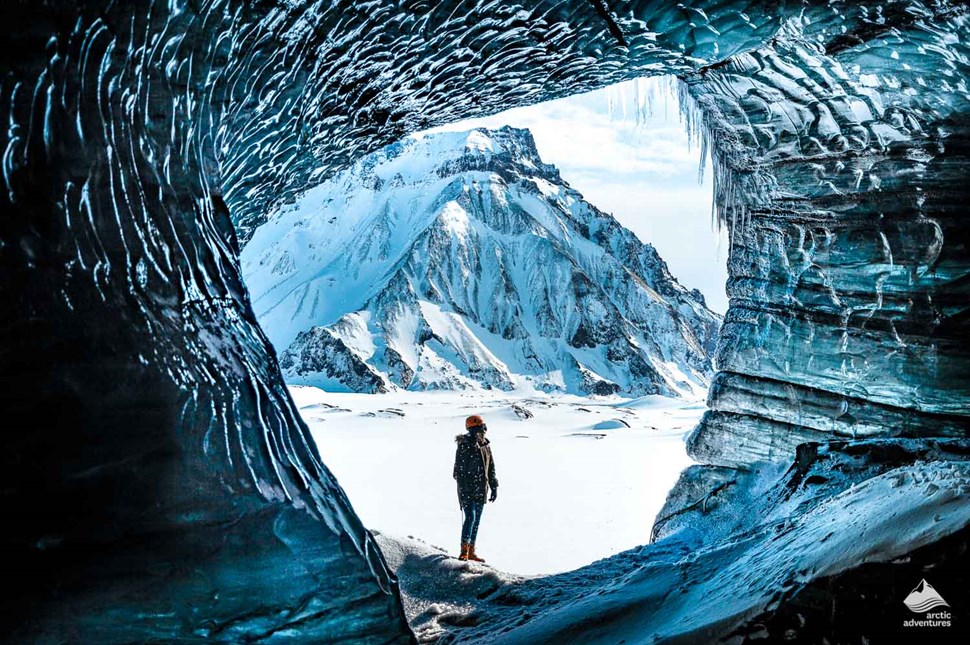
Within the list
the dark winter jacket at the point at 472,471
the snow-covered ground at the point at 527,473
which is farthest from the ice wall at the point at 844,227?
the snow-covered ground at the point at 527,473

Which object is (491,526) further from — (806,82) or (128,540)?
(128,540)

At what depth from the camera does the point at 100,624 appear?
1.84m

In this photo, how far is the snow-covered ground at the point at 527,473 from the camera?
790 centimetres

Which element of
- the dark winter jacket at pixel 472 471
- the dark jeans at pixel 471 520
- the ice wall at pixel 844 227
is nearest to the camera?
the ice wall at pixel 844 227

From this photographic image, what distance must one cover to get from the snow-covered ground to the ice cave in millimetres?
3149

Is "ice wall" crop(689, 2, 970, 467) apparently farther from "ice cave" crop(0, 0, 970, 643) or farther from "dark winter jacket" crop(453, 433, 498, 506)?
"dark winter jacket" crop(453, 433, 498, 506)

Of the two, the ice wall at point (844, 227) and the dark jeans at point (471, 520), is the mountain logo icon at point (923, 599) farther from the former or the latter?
the dark jeans at point (471, 520)

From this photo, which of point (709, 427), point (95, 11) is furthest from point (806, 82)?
point (95, 11)

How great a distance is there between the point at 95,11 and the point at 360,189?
70.8 meters

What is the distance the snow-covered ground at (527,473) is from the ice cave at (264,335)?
315 cm

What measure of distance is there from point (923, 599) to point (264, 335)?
2.23m

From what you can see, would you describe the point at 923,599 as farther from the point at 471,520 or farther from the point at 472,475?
the point at 471,520

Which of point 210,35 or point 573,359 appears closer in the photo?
point 210,35

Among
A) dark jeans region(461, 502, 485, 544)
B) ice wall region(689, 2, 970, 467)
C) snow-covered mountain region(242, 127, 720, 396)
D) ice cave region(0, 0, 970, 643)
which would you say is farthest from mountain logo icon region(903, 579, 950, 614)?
snow-covered mountain region(242, 127, 720, 396)
